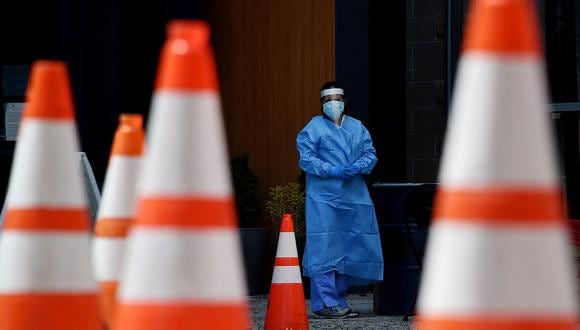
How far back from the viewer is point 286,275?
9.11 metres

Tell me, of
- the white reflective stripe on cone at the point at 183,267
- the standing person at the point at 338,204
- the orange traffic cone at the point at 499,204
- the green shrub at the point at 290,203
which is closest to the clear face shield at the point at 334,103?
the standing person at the point at 338,204

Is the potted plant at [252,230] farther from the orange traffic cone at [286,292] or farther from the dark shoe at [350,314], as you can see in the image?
the orange traffic cone at [286,292]

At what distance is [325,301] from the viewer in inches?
423

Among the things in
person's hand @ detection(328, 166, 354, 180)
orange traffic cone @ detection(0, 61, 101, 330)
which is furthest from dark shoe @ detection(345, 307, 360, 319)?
orange traffic cone @ detection(0, 61, 101, 330)

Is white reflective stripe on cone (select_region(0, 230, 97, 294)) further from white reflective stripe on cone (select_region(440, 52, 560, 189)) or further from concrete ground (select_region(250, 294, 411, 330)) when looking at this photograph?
concrete ground (select_region(250, 294, 411, 330))

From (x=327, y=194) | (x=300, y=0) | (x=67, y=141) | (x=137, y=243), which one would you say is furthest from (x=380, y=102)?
(x=137, y=243)

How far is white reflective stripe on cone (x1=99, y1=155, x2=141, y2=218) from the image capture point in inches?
196

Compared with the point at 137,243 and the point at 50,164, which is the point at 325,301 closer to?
the point at 50,164

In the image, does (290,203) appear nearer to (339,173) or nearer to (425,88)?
(425,88)

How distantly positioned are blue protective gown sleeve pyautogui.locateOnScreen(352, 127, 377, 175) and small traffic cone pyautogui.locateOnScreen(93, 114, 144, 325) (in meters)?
5.86

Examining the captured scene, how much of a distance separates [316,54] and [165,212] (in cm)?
1030

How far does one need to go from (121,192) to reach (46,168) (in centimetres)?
96

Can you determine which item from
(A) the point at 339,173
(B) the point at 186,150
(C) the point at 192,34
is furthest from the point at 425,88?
(B) the point at 186,150

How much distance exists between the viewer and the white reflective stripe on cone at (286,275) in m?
9.09
